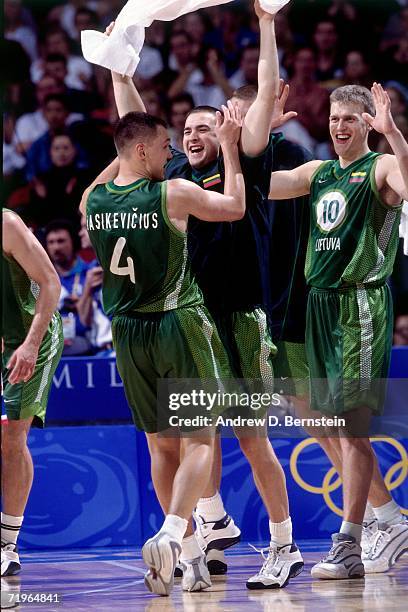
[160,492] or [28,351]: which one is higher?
[28,351]

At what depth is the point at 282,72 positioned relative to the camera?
5957 millimetres

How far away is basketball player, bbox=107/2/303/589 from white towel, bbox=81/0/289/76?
88 millimetres

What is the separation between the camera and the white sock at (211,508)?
5238 mm

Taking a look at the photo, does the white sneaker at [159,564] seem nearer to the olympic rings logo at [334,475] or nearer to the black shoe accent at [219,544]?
the black shoe accent at [219,544]

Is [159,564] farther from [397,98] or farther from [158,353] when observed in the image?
[397,98]

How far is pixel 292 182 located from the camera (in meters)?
5.20

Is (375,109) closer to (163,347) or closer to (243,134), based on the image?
(243,134)

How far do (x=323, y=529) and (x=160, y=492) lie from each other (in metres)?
1.80

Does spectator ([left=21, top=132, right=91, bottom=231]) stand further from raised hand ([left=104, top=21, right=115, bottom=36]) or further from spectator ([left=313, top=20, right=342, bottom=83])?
spectator ([left=313, top=20, right=342, bottom=83])

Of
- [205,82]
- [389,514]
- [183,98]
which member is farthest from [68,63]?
[389,514]

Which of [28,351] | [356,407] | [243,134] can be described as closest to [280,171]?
[243,134]

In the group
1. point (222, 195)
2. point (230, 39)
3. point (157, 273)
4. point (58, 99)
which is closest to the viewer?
point (222, 195)

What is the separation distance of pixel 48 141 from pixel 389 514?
2.81m

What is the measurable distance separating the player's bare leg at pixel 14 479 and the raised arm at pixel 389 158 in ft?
6.38
